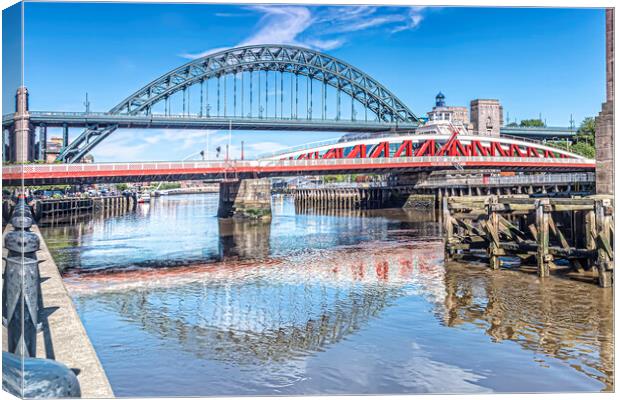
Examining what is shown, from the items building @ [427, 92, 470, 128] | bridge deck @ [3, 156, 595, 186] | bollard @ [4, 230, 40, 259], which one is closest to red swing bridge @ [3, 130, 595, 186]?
bridge deck @ [3, 156, 595, 186]

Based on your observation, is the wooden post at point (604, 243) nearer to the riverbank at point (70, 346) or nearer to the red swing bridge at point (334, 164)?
the riverbank at point (70, 346)

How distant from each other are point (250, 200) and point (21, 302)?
150ft

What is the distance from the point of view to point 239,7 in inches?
343

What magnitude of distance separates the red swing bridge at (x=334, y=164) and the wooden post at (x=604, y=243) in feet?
75.9

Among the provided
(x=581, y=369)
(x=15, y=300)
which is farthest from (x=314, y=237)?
(x=15, y=300)

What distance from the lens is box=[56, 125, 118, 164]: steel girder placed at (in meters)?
63.5

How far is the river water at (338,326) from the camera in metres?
8.80

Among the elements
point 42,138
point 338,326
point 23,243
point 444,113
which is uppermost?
point 444,113

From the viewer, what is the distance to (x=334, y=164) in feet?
167

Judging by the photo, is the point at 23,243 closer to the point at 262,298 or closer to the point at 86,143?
the point at 262,298

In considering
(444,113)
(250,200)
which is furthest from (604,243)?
(444,113)

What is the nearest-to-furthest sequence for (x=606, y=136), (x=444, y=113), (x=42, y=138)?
(x=606, y=136), (x=42, y=138), (x=444, y=113)

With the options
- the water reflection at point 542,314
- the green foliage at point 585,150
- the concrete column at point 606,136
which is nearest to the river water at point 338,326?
the water reflection at point 542,314

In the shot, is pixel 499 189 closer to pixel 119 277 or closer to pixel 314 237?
pixel 314 237
